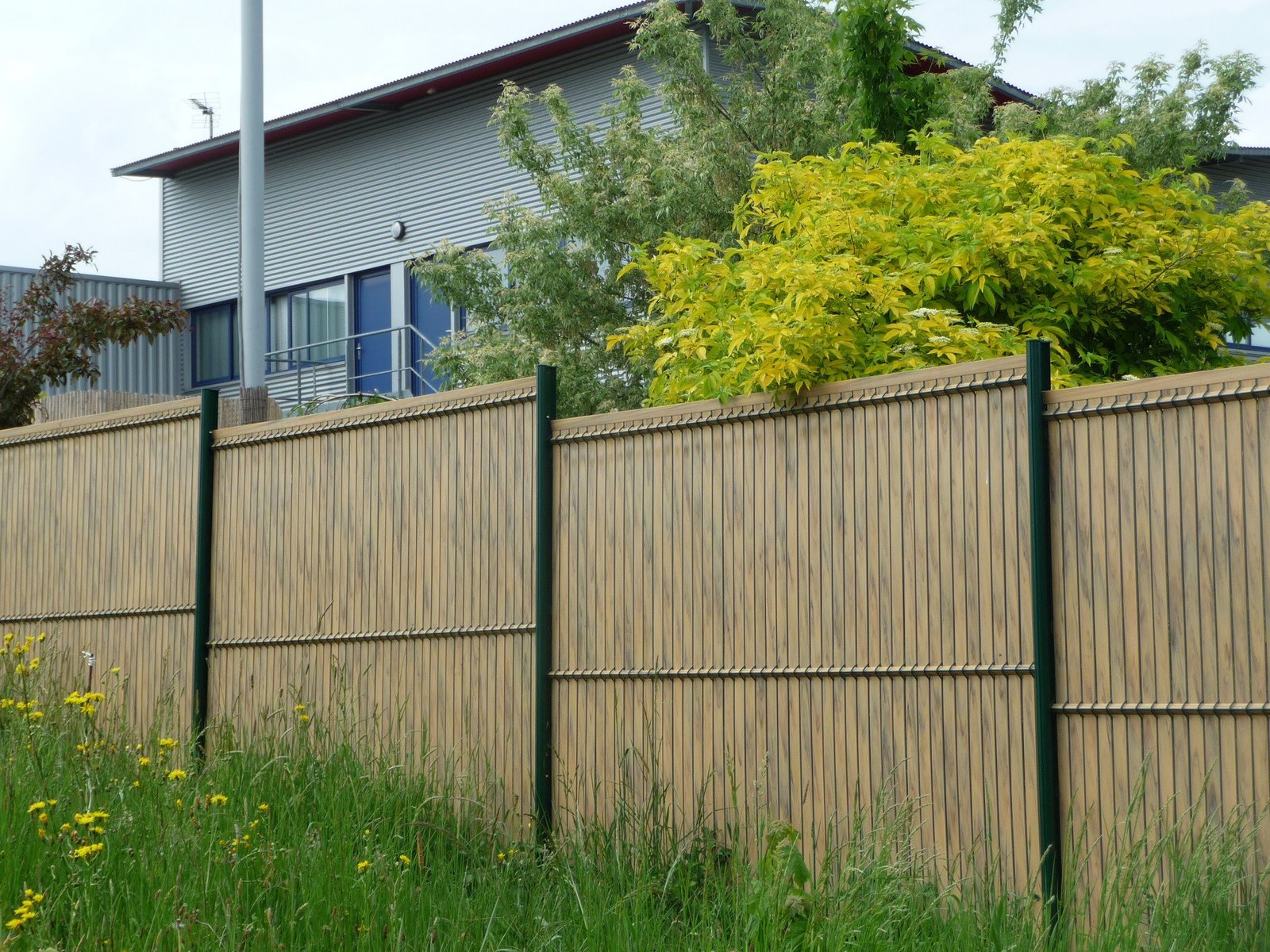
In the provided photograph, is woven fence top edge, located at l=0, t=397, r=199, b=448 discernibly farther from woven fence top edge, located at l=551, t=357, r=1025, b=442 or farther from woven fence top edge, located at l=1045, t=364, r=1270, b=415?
woven fence top edge, located at l=1045, t=364, r=1270, b=415

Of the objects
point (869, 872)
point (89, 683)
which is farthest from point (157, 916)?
point (89, 683)

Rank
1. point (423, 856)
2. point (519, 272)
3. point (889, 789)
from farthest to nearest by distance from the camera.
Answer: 1. point (519, 272)
2. point (423, 856)
3. point (889, 789)

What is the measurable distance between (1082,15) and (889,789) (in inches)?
386

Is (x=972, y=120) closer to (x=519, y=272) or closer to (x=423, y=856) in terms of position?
(x=519, y=272)

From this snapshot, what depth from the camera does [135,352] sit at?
26734 millimetres

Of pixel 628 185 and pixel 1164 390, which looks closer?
pixel 1164 390

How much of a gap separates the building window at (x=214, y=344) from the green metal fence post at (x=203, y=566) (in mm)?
18291

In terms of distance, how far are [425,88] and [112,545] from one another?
1436cm

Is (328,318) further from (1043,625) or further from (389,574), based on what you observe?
(1043,625)

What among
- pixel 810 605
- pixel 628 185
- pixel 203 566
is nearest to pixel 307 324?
pixel 628 185

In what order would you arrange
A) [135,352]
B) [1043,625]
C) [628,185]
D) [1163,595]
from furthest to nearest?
[135,352], [628,185], [1043,625], [1163,595]

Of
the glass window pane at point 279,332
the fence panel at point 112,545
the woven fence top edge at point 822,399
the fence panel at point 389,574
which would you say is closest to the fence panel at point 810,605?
the woven fence top edge at point 822,399

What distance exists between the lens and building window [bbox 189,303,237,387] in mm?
26688

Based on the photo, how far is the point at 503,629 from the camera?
7.13m
